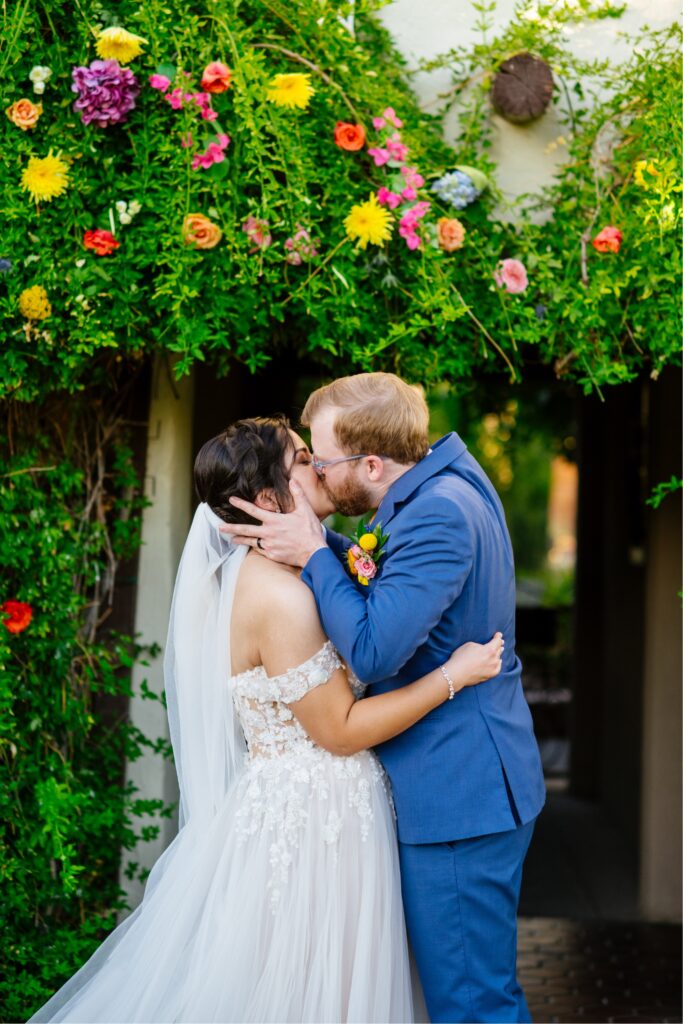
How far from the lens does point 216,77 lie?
3293 mm

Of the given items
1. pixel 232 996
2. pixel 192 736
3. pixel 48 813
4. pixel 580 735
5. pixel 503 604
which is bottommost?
pixel 580 735

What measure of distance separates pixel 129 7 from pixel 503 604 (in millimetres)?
2266

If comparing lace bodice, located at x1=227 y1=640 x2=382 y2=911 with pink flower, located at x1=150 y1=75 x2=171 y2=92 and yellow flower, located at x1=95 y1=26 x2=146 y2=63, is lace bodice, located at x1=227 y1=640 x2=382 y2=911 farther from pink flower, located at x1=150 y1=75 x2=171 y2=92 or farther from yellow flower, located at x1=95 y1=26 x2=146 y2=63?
yellow flower, located at x1=95 y1=26 x2=146 y2=63

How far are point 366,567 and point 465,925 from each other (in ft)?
3.14

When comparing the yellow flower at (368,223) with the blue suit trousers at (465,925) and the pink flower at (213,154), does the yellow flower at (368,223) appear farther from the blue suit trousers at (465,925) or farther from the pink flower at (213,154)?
the blue suit trousers at (465,925)

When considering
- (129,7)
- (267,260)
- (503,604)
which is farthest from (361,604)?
(129,7)

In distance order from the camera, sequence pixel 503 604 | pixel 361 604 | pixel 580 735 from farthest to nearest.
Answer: pixel 580 735
pixel 503 604
pixel 361 604

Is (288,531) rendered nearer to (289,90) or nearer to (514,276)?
(514,276)

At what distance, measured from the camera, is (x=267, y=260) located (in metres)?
3.48

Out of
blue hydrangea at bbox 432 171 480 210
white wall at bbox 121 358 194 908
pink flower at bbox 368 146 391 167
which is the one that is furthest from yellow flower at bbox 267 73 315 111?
white wall at bbox 121 358 194 908

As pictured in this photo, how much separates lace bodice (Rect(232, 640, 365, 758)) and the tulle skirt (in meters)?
0.05

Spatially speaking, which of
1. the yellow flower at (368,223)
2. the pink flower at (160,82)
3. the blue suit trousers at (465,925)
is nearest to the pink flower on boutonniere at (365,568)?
the blue suit trousers at (465,925)

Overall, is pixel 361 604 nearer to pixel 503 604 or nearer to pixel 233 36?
pixel 503 604

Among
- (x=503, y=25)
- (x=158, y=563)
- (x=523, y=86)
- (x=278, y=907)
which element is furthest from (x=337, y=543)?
(x=503, y=25)
